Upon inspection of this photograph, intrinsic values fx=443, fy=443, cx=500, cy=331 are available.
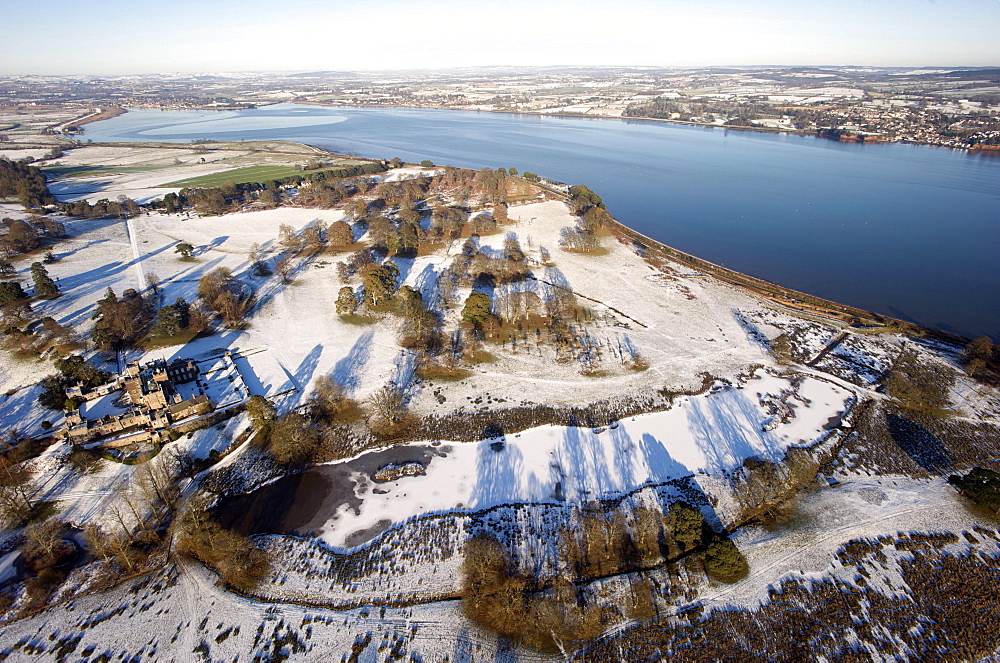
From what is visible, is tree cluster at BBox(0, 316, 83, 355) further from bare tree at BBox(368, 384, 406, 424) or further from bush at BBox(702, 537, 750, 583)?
bush at BBox(702, 537, 750, 583)

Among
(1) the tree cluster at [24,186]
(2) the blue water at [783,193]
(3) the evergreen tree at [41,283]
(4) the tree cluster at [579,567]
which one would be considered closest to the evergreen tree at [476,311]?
(4) the tree cluster at [579,567]

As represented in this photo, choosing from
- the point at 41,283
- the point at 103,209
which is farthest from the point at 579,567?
the point at 103,209

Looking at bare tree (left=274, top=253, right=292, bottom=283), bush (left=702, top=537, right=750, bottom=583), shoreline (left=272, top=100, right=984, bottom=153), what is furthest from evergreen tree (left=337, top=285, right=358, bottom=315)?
shoreline (left=272, top=100, right=984, bottom=153)

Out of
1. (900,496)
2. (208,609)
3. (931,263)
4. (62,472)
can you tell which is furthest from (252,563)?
(931,263)

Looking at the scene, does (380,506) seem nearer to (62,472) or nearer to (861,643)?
(62,472)

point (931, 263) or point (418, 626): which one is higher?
point (931, 263)
